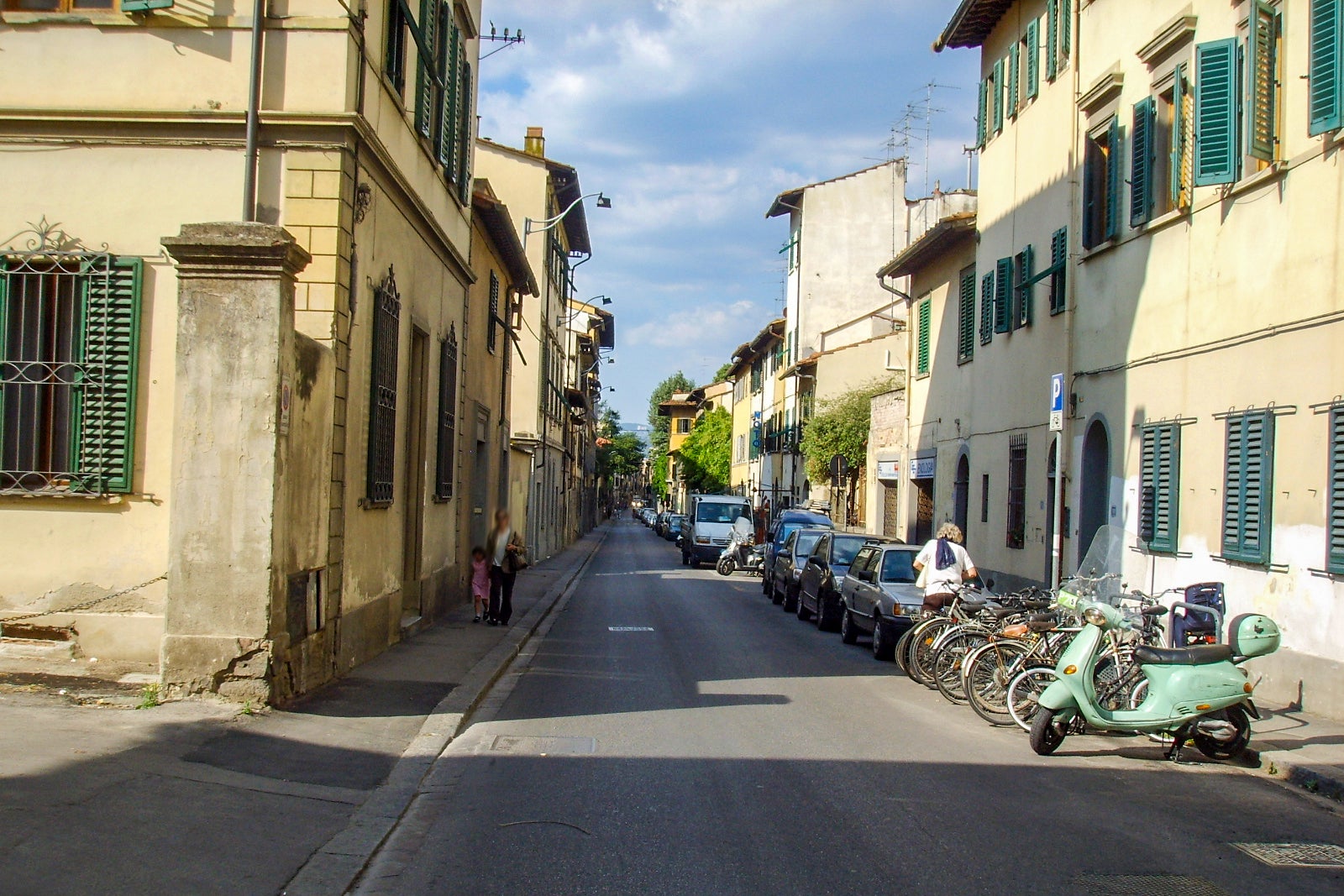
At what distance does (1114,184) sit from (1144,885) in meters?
12.2

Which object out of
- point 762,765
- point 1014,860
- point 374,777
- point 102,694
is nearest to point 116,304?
point 102,694

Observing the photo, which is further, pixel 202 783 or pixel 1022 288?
pixel 1022 288

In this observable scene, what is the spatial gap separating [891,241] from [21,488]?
43009mm

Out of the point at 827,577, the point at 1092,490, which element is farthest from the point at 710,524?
the point at 1092,490

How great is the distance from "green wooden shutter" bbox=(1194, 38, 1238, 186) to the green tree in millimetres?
65259

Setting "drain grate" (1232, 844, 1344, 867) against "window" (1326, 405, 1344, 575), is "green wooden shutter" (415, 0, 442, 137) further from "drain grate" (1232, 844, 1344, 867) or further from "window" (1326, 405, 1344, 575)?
"drain grate" (1232, 844, 1344, 867)

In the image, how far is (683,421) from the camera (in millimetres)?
110938

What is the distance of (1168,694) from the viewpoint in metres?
8.80

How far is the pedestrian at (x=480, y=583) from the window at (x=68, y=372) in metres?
7.81

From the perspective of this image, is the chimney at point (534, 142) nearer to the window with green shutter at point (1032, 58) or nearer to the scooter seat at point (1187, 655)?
the window with green shutter at point (1032, 58)

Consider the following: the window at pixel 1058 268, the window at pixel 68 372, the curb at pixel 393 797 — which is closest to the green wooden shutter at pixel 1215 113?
the window at pixel 1058 268

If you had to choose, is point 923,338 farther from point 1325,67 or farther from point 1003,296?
point 1325,67

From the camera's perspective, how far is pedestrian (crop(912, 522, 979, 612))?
1321 centimetres

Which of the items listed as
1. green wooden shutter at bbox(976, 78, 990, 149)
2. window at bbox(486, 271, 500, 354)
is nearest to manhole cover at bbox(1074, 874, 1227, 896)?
window at bbox(486, 271, 500, 354)
